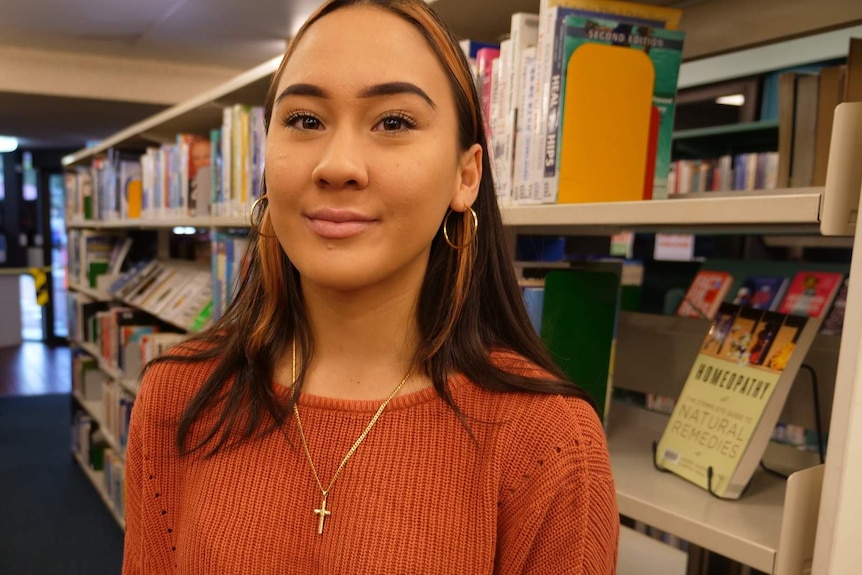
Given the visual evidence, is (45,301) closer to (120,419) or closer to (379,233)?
(120,419)

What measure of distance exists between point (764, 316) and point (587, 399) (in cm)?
40

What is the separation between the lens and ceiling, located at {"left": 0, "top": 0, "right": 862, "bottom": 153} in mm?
3111

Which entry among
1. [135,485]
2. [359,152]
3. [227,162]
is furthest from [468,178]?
[227,162]

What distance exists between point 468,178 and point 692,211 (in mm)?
293

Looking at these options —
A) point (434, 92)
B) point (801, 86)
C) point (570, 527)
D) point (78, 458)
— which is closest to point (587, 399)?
point (570, 527)

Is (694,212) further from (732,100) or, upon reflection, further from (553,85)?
(732,100)

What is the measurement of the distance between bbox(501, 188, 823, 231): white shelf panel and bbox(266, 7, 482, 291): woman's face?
29 centimetres

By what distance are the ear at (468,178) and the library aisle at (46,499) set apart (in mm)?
2918

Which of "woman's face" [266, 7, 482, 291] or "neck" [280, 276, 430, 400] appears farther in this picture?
"neck" [280, 276, 430, 400]

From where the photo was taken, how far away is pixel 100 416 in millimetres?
3850

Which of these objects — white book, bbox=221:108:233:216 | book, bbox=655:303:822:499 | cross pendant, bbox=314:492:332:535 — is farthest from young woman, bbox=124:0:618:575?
white book, bbox=221:108:233:216

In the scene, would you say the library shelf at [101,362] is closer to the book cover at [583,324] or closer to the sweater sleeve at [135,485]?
the sweater sleeve at [135,485]

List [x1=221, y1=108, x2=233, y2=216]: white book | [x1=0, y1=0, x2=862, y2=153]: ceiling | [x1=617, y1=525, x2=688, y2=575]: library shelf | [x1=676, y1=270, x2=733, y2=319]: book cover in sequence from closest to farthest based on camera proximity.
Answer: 1. [x1=617, y1=525, x2=688, y2=575]: library shelf
2. [x1=676, y1=270, x2=733, y2=319]: book cover
3. [x1=221, y1=108, x2=233, y2=216]: white book
4. [x1=0, y1=0, x2=862, y2=153]: ceiling

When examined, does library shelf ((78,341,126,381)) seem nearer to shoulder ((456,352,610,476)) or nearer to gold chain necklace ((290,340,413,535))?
gold chain necklace ((290,340,413,535))
